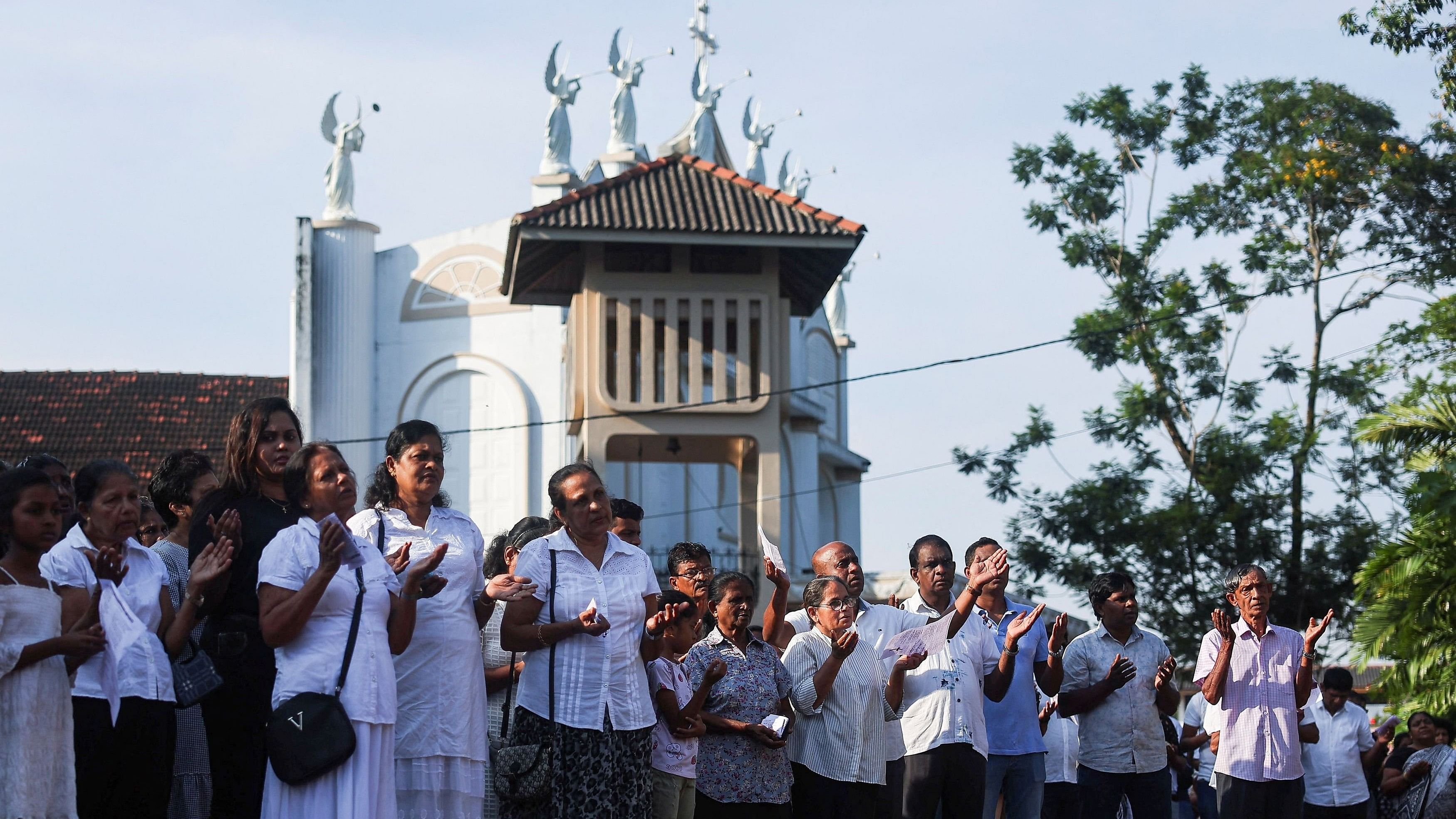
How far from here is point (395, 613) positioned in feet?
19.4

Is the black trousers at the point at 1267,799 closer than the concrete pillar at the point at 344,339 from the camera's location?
Yes

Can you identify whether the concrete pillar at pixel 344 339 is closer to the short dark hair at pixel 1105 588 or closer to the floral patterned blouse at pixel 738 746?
the short dark hair at pixel 1105 588

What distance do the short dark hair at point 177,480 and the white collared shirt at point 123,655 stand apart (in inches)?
37.3

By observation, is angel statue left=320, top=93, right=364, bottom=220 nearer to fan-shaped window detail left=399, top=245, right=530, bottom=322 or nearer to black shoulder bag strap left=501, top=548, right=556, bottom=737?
fan-shaped window detail left=399, top=245, right=530, bottom=322

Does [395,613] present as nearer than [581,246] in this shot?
Yes

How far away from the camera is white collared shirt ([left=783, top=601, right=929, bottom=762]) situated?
334 inches

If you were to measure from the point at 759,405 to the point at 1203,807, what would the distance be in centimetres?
812

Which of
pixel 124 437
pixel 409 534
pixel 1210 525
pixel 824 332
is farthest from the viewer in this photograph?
pixel 824 332

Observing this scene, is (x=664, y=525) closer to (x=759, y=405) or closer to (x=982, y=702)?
(x=759, y=405)

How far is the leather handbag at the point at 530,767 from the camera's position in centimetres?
639

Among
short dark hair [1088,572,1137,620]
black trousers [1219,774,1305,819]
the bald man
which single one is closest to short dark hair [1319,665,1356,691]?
black trousers [1219,774,1305,819]

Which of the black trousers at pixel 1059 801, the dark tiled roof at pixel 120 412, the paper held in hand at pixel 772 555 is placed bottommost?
the black trousers at pixel 1059 801

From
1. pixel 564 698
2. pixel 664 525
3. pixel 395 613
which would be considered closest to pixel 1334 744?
pixel 564 698

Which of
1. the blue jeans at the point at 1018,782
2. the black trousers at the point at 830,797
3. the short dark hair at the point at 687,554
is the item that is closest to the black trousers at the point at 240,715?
the short dark hair at the point at 687,554
